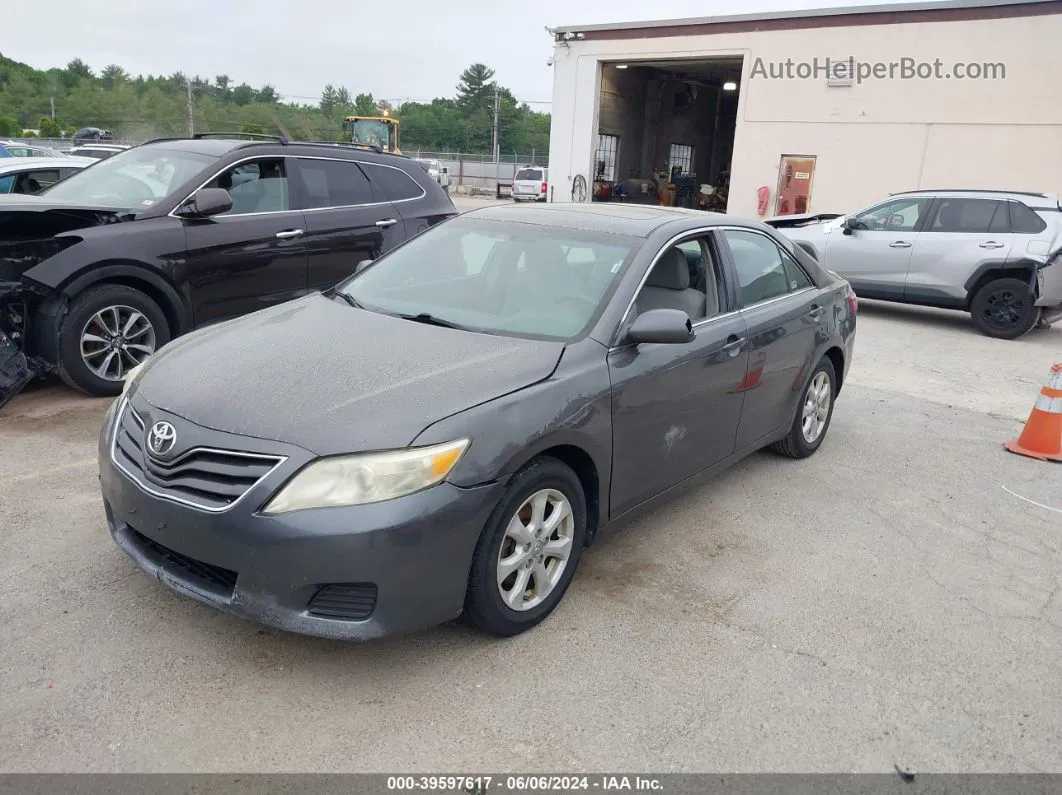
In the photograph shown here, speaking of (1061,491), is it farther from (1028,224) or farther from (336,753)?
(1028,224)

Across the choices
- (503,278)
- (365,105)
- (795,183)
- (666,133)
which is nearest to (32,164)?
(503,278)

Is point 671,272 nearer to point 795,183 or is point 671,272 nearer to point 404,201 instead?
point 404,201

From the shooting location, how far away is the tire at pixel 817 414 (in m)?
5.21

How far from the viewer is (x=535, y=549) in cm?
321

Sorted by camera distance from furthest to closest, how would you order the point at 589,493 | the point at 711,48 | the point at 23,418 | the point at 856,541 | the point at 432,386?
the point at 711,48, the point at 23,418, the point at 856,541, the point at 589,493, the point at 432,386

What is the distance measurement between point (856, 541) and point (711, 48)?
64.3 feet

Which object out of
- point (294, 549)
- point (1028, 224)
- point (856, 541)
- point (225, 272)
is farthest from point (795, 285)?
point (1028, 224)

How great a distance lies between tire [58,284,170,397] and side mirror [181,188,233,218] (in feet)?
2.34

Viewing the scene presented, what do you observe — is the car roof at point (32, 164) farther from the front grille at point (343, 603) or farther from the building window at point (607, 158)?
the building window at point (607, 158)

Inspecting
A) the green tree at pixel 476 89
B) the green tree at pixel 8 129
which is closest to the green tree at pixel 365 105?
the green tree at pixel 476 89

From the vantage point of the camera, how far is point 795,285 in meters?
5.07

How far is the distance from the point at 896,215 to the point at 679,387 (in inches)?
343

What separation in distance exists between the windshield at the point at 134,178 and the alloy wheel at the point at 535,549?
4410 millimetres
